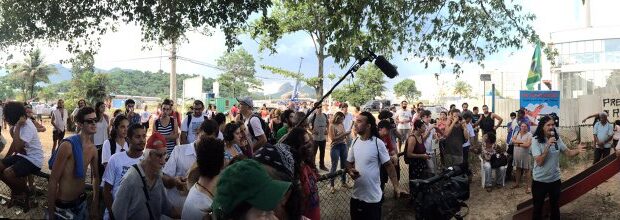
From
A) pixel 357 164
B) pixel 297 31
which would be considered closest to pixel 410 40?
pixel 357 164

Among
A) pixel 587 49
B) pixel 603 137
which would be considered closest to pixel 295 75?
pixel 603 137

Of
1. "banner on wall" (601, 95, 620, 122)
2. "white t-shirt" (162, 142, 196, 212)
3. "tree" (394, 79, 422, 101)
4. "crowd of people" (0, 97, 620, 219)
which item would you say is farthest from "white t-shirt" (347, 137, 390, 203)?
"tree" (394, 79, 422, 101)

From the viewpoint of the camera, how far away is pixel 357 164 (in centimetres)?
488

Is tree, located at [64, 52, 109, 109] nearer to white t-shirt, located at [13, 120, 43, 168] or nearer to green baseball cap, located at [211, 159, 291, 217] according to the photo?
white t-shirt, located at [13, 120, 43, 168]

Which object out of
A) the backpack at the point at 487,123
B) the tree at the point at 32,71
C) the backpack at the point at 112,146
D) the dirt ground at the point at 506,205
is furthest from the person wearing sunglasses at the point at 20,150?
the tree at the point at 32,71

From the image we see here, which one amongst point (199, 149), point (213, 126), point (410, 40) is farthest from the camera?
point (410, 40)

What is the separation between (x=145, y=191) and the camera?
3352 mm

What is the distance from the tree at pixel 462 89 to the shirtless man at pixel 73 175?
102 metres

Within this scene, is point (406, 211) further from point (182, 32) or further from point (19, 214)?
point (19, 214)

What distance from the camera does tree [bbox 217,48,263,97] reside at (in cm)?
8069

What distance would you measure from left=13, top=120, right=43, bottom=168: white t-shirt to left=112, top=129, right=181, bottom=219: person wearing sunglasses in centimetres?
308

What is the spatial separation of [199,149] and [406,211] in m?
5.16

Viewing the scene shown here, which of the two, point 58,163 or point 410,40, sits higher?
point 410,40

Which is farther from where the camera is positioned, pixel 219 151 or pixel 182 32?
pixel 182 32
